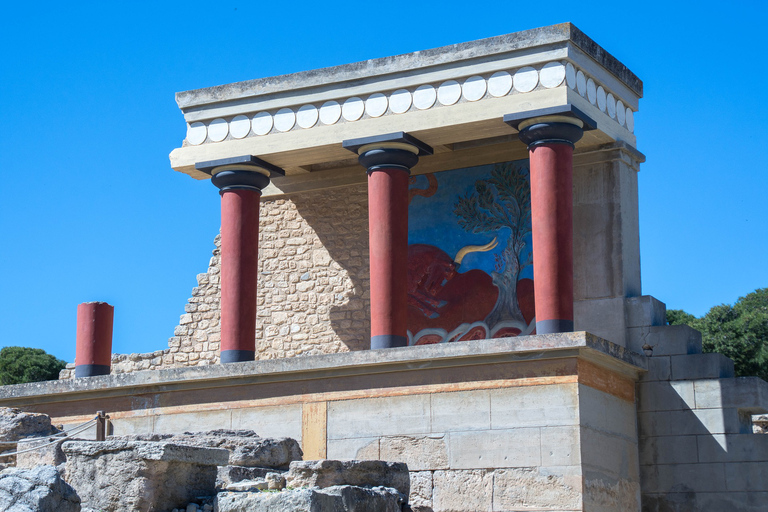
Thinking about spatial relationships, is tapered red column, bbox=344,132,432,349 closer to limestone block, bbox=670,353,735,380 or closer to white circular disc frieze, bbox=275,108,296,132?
white circular disc frieze, bbox=275,108,296,132

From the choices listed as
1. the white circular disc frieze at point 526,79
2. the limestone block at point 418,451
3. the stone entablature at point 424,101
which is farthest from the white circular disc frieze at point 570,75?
the limestone block at point 418,451

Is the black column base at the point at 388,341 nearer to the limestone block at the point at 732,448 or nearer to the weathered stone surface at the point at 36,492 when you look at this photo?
the limestone block at the point at 732,448

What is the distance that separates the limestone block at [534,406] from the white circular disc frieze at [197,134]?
5777 mm

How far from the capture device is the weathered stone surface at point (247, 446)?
10078 millimetres

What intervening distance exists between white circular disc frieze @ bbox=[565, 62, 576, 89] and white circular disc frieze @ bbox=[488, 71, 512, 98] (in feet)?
2.29

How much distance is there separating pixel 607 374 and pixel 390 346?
99.2 inches

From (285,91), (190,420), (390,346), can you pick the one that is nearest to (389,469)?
(390,346)

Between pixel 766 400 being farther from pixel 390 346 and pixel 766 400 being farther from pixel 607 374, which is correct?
pixel 390 346

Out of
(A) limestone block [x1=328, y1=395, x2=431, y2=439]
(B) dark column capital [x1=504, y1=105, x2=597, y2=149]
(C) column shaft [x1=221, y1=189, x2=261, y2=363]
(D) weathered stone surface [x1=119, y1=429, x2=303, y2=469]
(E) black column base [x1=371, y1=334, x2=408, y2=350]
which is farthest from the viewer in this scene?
(C) column shaft [x1=221, y1=189, x2=261, y2=363]

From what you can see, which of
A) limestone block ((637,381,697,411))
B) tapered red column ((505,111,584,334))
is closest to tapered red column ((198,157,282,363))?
tapered red column ((505,111,584,334))

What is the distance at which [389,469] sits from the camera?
9.24 m

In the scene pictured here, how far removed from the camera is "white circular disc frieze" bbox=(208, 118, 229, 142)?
15008 millimetres

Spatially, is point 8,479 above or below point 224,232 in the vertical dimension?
below

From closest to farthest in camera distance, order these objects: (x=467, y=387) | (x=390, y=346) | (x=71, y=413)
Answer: (x=467, y=387), (x=390, y=346), (x=71, y=413)
